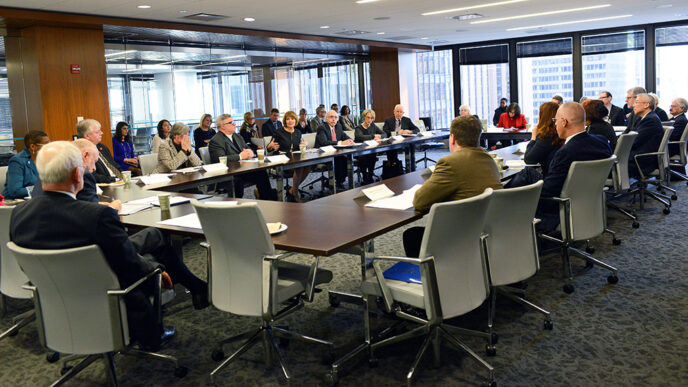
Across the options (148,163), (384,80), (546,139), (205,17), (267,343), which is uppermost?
(205,17)

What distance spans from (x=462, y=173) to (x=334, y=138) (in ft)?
20.3

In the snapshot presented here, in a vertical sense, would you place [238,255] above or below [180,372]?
above

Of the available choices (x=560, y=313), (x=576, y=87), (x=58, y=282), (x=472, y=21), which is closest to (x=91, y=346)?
(x=58, y=282)

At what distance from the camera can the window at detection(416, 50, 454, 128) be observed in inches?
640

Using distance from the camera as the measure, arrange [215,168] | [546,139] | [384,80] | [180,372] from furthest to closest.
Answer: [384,80] < [215,168] < [546,139] < [180,372]

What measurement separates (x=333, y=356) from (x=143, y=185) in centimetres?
298

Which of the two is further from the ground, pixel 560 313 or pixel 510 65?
pixel 510 65

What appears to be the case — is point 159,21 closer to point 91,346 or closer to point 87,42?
point 87,42

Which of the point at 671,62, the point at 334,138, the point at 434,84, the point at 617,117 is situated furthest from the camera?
the point at 434,84

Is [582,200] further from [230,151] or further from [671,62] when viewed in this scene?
[671,62]

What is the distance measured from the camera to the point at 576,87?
46.9ft

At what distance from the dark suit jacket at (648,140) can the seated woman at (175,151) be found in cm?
506

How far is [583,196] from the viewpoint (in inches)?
162

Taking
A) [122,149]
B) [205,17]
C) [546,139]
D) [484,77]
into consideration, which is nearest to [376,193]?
[546,139]
